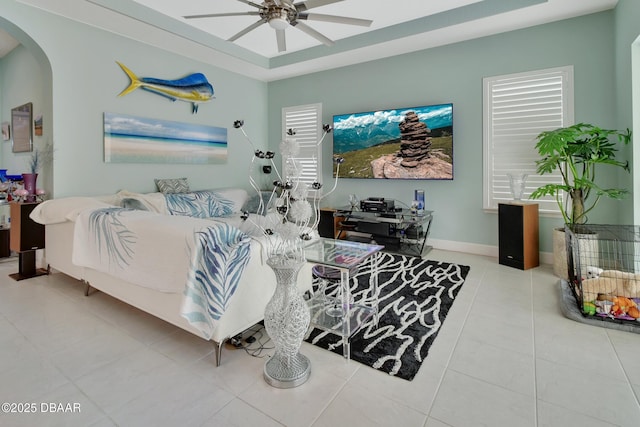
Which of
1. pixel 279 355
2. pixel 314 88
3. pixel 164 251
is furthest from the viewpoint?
pixel 314 88

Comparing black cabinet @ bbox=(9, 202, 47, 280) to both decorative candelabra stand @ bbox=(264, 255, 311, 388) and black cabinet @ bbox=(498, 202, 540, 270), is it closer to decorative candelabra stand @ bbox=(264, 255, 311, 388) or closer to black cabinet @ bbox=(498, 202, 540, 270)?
decorative candelabra stand @ bbox=(264, 255, 311, 388)

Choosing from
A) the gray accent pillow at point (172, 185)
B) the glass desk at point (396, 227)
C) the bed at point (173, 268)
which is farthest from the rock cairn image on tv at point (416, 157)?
the gray accent pillow at point (172, 185)

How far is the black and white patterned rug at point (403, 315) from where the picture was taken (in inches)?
75.0

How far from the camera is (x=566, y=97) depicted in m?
3.53

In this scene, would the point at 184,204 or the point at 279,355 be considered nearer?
the point at 279,355

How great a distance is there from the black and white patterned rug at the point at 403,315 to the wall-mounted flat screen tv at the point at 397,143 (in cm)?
132

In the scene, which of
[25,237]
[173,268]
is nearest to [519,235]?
[173,268]

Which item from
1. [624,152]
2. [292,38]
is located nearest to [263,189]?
[292,38]

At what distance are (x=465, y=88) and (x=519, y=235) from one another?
1.90m

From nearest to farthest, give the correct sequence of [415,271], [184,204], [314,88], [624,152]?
[624,152] < [415,271] < [184,204] < [314,88]

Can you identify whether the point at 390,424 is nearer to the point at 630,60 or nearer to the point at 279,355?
the point at 279,355

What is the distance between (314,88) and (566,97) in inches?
132

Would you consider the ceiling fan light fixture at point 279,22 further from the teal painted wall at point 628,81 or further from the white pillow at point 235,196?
the teal painted wall at point 628,81

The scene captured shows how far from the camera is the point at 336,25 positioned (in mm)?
4008
